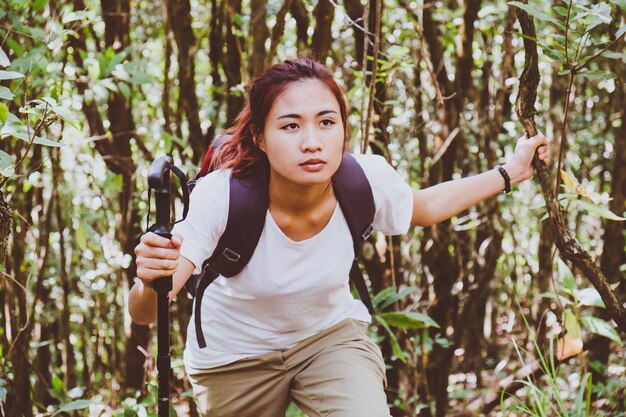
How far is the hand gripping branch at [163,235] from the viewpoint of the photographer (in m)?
1.78

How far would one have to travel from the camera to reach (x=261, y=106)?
241cm

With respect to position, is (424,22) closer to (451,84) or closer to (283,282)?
(451,84)

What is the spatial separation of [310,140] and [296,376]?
80 centimetres

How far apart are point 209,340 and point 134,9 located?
3.47m

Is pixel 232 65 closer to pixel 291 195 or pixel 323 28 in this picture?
pixel 323 28

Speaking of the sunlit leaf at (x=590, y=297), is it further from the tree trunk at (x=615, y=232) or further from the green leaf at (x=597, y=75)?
the tree trunk at (x=615, y=232)

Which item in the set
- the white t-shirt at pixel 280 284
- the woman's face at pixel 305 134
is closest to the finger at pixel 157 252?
the white t-shirt at pixel 280 284

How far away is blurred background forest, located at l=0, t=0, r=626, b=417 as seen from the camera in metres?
4.12

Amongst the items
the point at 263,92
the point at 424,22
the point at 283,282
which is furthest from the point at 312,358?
the point at 424,22

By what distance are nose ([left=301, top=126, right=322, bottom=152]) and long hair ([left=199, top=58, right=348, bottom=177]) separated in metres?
0.16

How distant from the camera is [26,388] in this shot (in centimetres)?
411

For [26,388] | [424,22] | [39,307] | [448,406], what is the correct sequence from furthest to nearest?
[39,307], [448,406], [424,22], [26,388]

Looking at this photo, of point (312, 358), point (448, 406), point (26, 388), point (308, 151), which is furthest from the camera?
point (448, 406)

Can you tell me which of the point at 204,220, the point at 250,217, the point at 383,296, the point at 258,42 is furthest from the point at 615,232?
the point at 204,220
